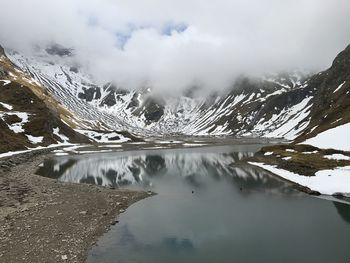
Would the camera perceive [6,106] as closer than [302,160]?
No

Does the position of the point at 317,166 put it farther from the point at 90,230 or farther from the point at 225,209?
the point at 90,230

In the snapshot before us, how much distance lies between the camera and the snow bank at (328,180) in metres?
59.3

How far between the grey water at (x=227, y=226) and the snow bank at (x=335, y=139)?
20.5m

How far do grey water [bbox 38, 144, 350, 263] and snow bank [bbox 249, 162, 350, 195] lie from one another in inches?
119

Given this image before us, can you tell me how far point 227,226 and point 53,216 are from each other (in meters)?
20.4

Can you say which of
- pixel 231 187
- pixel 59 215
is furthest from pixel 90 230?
pixel 231 187

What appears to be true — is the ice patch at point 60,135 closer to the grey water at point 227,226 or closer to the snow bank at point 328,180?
the grey water at point 227,226

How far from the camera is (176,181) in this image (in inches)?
3172

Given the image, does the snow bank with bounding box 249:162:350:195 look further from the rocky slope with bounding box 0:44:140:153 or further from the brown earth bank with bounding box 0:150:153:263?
the rocky slope with bounding box 0:44:140:153

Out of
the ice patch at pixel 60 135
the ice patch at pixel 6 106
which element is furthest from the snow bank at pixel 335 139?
the ice patch at pixel 6 106

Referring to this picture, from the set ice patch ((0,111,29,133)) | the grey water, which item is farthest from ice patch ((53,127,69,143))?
the grey water

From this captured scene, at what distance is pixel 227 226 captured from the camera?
44656mm

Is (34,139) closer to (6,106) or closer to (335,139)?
(6,106)

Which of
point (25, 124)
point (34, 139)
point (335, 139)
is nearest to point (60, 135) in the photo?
point (25, 124)
